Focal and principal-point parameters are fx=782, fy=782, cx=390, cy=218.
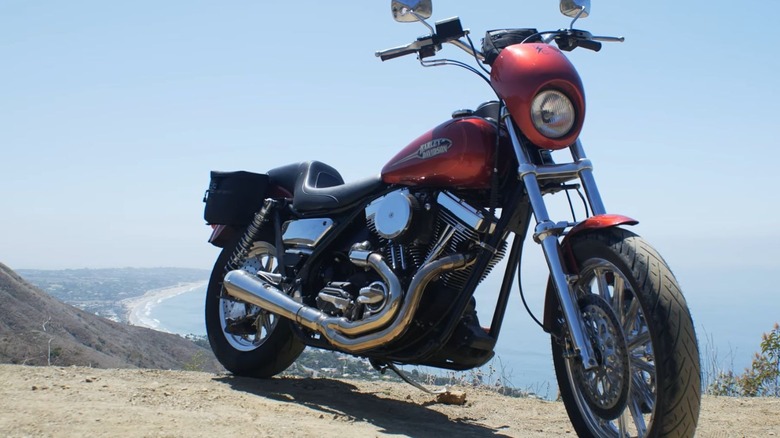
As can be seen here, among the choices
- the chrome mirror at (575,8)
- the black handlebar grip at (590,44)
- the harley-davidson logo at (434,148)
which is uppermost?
the chrome mirror at (575,8)

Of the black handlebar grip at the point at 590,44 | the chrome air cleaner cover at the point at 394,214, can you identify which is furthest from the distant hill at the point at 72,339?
the black handlebar grip at the point at 590,44

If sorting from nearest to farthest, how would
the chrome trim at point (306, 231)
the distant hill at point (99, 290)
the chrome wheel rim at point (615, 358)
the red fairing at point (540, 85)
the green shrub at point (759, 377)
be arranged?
the chrome wheel rim at point (615, 358) < the red fairing at point (540, 85) < the chrome trim at point (306, 231) < the green shrub at point (759, 377) < the distant hill at point (99, 290)

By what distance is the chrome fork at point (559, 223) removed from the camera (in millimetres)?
3543

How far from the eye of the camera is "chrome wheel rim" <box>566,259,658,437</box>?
3355mm

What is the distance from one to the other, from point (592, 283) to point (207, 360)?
666 cm

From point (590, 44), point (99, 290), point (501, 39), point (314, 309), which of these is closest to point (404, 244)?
point (314, 309)

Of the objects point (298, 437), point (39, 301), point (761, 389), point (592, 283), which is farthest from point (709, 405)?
point (39, 301)

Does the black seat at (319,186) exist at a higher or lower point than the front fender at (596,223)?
higher

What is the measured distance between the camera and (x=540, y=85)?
→ 394cm

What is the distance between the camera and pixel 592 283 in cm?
373

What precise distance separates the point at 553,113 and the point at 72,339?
859cm

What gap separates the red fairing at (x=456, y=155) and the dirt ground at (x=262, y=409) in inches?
54.1

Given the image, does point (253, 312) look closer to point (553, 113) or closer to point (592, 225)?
point (553, 113)

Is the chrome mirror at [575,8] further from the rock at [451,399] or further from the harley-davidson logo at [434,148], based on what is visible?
the rock at [451,399]
